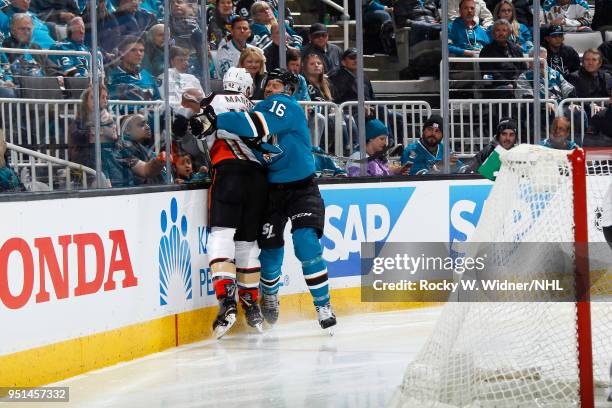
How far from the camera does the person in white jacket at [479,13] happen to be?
9.77m

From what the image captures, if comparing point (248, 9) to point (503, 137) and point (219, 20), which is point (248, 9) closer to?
point (219, 20)

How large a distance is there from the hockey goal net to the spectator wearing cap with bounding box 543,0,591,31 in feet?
18.7

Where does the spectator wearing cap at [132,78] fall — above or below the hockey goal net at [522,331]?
above

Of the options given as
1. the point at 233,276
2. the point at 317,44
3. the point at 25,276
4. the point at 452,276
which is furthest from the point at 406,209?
the point at 25,276

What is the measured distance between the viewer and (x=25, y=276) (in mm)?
5836

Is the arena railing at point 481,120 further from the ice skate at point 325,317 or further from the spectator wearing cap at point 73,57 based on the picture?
the spectator wearing cap at point 73,57

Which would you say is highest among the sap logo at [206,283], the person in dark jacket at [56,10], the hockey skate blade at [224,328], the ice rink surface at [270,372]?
the person in dark jacket at [56,10]

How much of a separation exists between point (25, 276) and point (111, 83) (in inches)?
65.0

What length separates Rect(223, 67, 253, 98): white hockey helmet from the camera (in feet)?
25.1

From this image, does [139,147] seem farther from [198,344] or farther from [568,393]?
[568,393]

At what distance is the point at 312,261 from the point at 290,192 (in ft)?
1.48

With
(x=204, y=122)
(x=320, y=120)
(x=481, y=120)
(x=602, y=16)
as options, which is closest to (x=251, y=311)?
(x=204, y=122)

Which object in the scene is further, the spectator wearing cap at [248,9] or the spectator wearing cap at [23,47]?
the spectator wearing cap at [248,9]

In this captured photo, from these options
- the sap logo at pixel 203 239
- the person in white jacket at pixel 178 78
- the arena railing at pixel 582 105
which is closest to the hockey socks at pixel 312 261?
the sap logo at pixel 203 239
